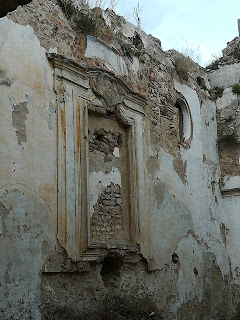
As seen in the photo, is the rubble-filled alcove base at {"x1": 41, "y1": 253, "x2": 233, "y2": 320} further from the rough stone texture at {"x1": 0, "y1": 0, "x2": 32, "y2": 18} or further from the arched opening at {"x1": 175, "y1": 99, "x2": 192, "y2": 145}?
the rough stone texture at {"x1": 0, "y1": 0, "x2": 32, "y2": 18}

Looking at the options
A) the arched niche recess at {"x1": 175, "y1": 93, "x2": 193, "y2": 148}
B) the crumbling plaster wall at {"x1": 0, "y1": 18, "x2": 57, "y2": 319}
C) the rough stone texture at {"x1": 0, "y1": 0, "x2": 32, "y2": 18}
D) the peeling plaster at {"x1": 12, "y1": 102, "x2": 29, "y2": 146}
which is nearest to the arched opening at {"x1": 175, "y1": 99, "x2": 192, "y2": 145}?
the arched niche recess at {"x1": 175, "y1": 93, "x2": 193, "y2": 148}

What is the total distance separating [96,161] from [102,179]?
27cm

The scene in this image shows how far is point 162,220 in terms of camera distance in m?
7.04

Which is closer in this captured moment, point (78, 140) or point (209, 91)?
point (78, 140)

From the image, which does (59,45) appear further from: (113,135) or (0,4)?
(0,4)

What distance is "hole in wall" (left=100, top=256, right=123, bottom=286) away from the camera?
5952mm

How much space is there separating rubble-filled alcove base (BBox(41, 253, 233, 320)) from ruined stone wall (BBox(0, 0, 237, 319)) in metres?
0.02

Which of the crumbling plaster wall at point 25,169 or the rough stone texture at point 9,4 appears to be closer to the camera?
the rough stone texture at point 9,4

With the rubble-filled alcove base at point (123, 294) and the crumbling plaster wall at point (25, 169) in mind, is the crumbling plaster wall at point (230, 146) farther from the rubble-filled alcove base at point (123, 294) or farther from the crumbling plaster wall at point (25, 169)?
the crumbling plaster wall at point (25, 169)

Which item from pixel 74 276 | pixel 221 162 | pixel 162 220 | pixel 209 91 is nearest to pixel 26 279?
pixel 74 276

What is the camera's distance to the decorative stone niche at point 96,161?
5.47 meters

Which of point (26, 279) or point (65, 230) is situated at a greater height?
point (65, 230)

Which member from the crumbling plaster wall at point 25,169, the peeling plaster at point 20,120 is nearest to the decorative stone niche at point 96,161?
the crumbling plaster wall at point 25,169

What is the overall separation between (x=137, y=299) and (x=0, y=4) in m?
4.68
